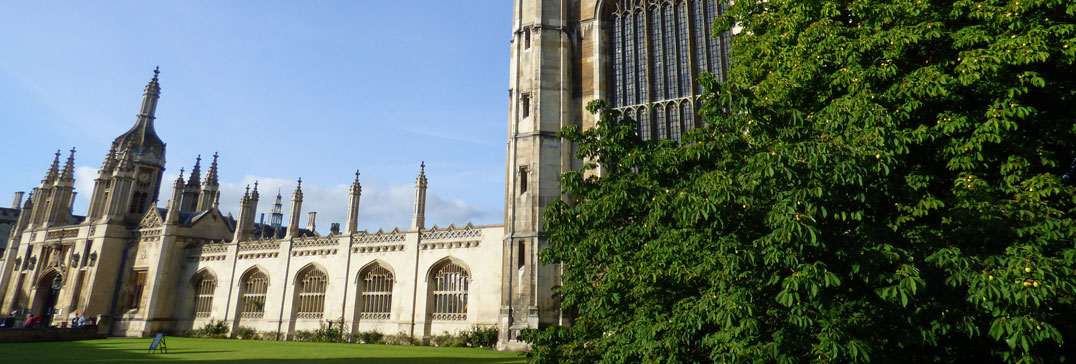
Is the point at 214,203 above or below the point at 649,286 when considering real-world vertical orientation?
above

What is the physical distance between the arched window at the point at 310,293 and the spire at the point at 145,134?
15257mm

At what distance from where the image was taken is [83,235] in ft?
106

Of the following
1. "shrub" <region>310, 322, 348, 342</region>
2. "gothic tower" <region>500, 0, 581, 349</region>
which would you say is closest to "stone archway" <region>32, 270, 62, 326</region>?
"shrub" <region>310, 322, 348, 342</region>

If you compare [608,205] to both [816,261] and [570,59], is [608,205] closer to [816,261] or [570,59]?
[816,261]

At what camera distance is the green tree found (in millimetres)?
6316

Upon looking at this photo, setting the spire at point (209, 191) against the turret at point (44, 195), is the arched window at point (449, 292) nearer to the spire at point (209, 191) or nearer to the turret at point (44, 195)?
the spire at point (209, 191)

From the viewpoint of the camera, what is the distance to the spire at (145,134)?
36297mm

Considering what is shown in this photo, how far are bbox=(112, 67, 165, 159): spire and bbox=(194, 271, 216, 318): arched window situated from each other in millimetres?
9294

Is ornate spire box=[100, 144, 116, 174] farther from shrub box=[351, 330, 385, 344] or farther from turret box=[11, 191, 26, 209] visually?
turret box=[11, 191, 26, 209]

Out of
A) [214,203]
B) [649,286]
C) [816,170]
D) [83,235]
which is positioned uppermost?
[214,203]

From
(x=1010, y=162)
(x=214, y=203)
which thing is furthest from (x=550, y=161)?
(x=214, y=203)

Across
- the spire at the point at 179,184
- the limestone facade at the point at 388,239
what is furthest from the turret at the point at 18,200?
the spire at the point at 179,184

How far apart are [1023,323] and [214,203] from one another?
38062 mm

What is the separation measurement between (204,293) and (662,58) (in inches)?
1000
